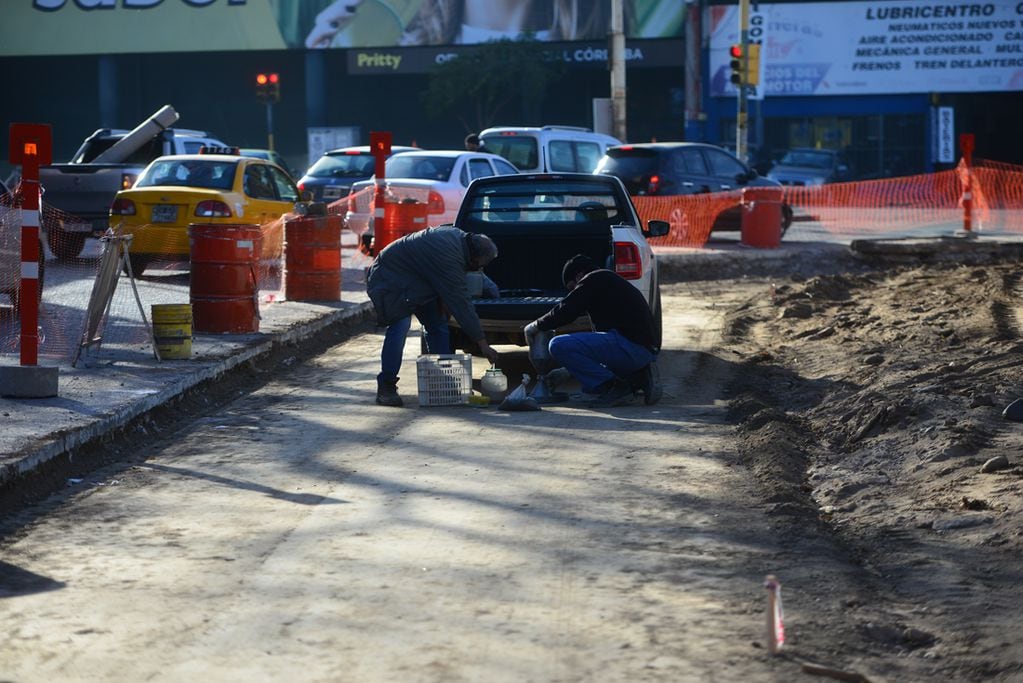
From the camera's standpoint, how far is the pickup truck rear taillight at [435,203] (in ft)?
72.1

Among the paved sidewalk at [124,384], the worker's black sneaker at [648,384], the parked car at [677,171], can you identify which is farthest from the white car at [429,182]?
the worker's black sneaker at [648,384]

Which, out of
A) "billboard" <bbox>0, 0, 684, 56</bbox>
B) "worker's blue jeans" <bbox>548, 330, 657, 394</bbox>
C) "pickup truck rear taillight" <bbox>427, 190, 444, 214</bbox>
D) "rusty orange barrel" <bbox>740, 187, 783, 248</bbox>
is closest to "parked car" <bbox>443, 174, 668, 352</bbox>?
"worker's blue jeans" <bbox>548, 330, 657, 394</bbox>

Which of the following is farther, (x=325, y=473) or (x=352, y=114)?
(x=352, y=114)

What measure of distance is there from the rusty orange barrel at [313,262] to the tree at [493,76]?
3483cm

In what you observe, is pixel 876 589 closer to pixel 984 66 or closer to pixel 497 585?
pixel 497 585

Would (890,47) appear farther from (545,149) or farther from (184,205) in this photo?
(184,205)

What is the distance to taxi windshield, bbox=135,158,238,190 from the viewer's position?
1927cm

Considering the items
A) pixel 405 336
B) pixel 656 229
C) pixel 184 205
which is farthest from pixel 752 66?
pixel 405 336

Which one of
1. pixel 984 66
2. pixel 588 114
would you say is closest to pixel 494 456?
pixel 984 66

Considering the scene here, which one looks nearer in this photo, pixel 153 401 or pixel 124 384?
pixel 153 401

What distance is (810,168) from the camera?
139ft

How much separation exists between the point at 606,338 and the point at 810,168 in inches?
1280

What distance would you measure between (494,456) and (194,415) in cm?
288

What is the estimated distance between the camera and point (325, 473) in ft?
28.0
